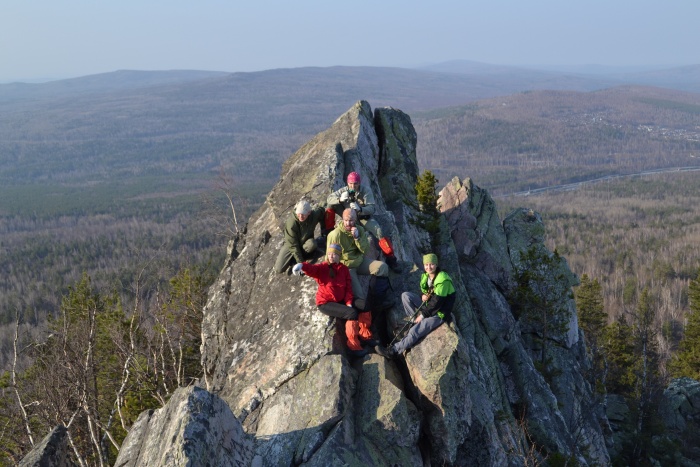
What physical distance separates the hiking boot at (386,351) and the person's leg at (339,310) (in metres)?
0.93

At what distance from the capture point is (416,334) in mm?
11680

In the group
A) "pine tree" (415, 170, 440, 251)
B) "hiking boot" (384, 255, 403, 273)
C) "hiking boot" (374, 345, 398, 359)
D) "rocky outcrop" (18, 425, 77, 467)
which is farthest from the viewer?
"pine tree" (415, 170, 440, 251)

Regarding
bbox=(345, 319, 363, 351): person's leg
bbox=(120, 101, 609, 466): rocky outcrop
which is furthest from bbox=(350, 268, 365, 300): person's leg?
bbox=(120, 101, 609, 466): rocky outcrop

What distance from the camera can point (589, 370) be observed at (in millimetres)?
27328

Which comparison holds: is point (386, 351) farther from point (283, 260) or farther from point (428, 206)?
point (428, 206)

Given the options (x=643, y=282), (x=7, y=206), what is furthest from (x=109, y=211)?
(x=643, y=282)

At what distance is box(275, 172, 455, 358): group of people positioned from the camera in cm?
1186

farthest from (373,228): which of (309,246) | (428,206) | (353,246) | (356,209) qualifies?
(428,206)

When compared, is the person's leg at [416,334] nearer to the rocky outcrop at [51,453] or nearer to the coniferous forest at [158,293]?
the coniferous forest at [158,293]

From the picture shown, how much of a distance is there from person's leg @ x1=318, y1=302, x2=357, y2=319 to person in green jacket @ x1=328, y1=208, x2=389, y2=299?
4.04 feet

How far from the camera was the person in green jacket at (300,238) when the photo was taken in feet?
44.9

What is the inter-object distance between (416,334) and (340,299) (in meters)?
2.04

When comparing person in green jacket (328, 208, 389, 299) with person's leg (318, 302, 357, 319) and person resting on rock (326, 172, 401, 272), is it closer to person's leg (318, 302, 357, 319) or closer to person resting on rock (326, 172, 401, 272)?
person resting on rock (326, 172, 401, 272)

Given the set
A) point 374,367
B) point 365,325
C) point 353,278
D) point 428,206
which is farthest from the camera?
point 428,206
